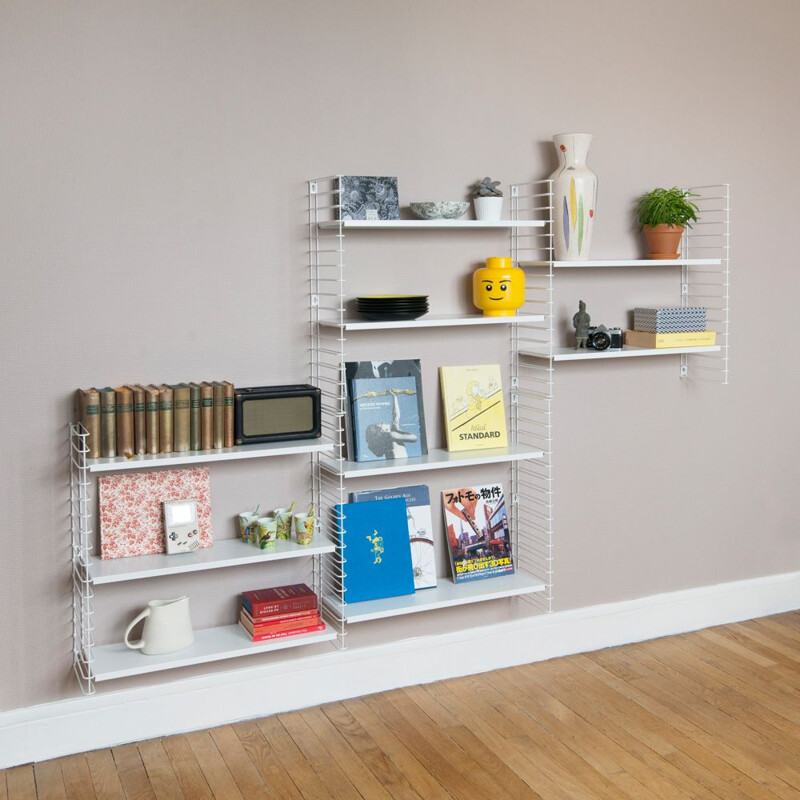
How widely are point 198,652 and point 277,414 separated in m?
0.73

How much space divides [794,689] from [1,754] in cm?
249

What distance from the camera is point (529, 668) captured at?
129 inches

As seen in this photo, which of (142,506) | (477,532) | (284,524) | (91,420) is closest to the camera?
(91,420)

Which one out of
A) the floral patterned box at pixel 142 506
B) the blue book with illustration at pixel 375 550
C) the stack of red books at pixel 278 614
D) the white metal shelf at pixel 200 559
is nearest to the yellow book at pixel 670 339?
the blue book with illustration at pixel 375 550

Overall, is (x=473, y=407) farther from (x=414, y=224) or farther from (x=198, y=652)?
(x=198, y=652)

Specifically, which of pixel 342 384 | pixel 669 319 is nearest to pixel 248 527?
pixel 342 384

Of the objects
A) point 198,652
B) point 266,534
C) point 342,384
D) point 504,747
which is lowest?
point 504,747

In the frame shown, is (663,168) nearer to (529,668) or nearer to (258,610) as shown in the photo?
(529,668)

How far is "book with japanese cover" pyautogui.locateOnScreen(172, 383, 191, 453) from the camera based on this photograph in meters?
2.62

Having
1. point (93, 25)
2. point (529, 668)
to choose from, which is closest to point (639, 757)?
point (529, 668)

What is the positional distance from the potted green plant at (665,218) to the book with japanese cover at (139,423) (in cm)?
185

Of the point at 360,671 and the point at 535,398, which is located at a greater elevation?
the point at 535,398

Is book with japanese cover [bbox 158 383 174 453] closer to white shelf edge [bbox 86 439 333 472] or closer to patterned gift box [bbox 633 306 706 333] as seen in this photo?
white shelf edge [bbox 86 439 333 472]

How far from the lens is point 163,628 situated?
106 inches
